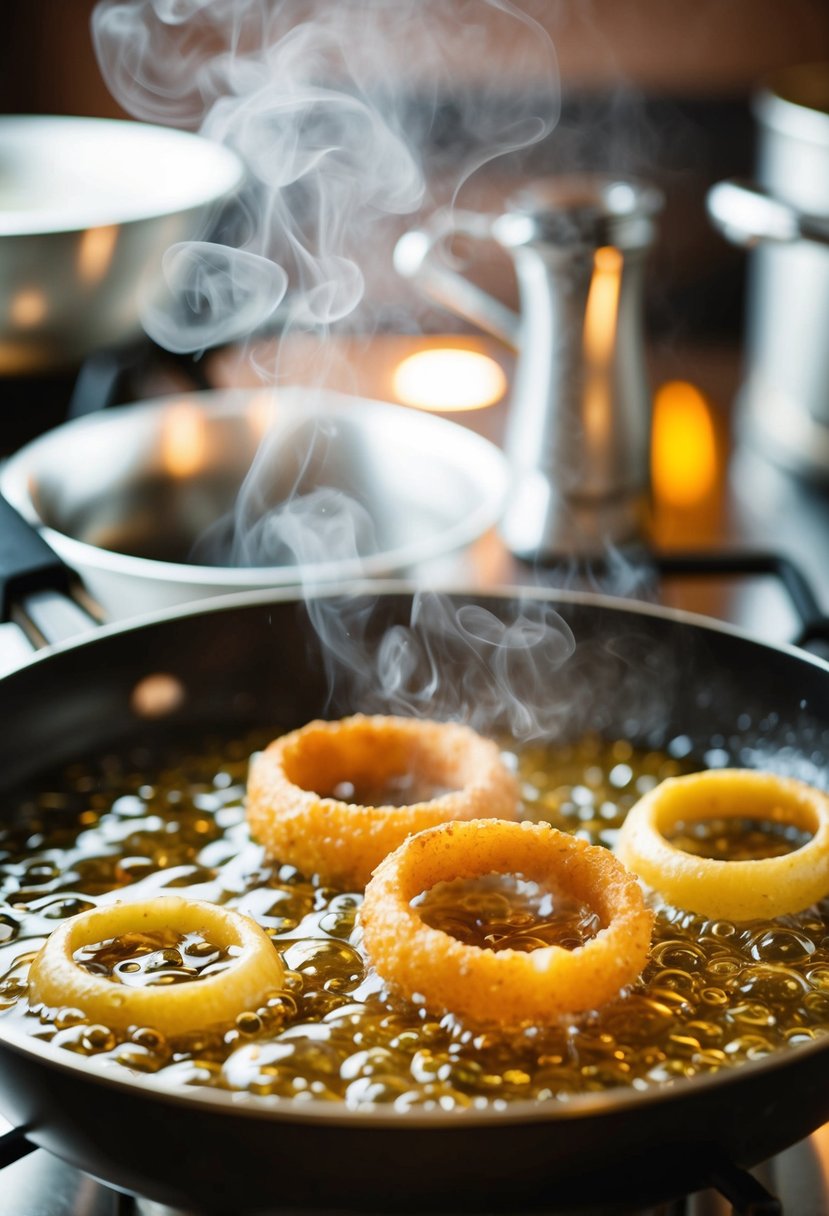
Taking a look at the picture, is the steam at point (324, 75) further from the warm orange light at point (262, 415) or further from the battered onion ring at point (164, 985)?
the battered onion ring at point (164, 985)

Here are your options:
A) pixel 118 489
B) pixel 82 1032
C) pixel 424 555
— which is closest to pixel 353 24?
pixel 118 489

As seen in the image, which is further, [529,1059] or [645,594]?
[645,594]

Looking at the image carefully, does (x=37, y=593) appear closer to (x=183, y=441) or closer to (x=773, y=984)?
(x=183, y=441)

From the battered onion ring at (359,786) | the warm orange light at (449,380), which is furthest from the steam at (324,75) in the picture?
the battered onion ring at (359,786)

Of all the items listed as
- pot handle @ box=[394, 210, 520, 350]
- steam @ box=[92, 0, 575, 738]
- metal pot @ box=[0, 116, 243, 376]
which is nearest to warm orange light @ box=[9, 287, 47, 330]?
metal pot @ box=[0, 116, 243, 376]

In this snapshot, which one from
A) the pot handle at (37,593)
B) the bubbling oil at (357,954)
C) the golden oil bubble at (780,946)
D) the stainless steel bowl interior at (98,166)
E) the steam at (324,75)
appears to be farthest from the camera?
the steam at (324,75)

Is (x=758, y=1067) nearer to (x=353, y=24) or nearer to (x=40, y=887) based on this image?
(x=40, y=887)

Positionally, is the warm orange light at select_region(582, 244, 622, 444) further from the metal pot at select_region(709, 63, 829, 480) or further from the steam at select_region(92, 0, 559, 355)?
the steam at select_region(92, 0, 559, 355)
